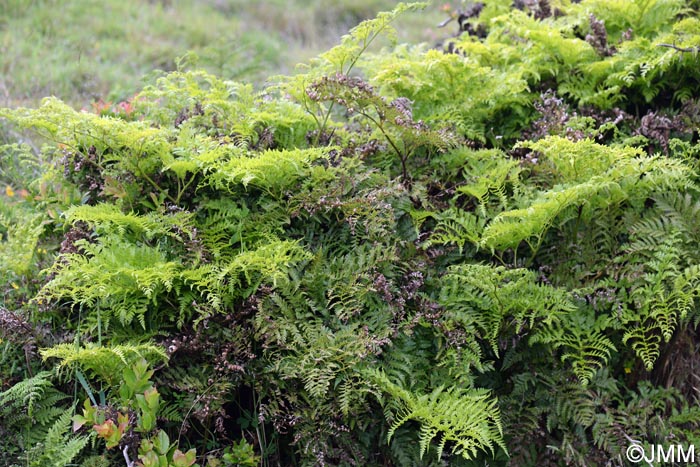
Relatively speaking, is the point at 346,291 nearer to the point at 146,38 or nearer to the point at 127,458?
the point at 127,458

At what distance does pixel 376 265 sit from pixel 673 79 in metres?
2.14

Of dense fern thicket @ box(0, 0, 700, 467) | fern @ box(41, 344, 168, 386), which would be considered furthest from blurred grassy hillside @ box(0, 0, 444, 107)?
fern @ box(41, 344, 168, 386)

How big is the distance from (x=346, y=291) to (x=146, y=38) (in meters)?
5.07

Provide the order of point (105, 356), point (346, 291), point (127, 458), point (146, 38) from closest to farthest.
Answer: point (127, 458) < point (105, 356) < point (346, 291) < point (146, 38)

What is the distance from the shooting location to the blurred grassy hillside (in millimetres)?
5316

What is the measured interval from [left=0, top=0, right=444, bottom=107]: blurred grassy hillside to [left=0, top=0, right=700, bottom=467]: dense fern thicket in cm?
147

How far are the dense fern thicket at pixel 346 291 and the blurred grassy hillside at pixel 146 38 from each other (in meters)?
1.47

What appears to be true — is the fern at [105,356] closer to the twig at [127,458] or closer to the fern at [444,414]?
the twig at [127,458]

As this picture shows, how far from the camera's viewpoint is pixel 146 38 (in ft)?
22.2

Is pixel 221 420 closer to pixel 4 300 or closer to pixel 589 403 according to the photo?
pixel 4 300

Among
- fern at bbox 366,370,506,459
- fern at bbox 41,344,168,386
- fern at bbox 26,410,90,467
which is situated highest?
fern at bbox 41,344,168,386

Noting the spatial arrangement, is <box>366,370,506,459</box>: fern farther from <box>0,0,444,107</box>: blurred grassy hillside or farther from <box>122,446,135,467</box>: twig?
<box>0,0,444,107</box>: blurred grassy hillside

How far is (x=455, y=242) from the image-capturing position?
3.18m

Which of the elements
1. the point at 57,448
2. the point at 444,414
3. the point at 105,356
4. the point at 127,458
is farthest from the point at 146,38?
the point at 444,414
